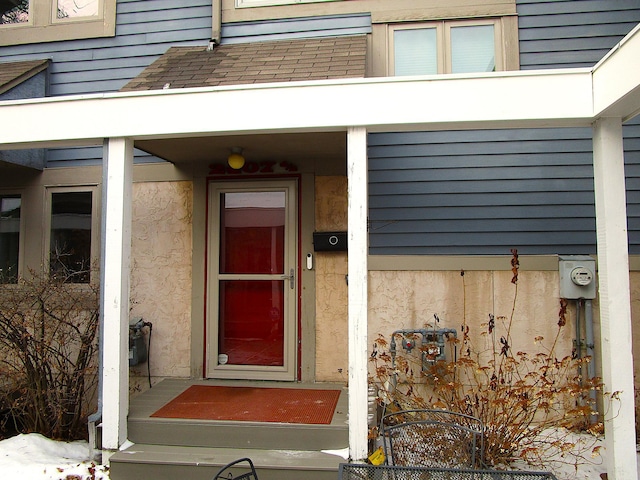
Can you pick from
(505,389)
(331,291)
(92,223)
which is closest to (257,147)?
(331,291)

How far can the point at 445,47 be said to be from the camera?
4.84 m

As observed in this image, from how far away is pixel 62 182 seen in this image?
5188 millimetres

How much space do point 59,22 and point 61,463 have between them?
4.60 m

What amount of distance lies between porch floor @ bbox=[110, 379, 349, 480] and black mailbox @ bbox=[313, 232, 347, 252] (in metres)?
1.55

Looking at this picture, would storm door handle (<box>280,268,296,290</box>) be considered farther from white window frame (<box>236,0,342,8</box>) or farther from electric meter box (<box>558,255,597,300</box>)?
white window frame (<box>236,0,342,8</box>)

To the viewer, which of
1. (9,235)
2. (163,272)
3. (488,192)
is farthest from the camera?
(9,235)

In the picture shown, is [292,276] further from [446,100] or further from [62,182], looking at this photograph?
[62,182]

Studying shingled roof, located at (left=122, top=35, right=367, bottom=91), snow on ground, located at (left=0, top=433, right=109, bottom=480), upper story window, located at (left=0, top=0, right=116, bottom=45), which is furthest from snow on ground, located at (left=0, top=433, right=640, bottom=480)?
upper story window, located at (left=0, top=0, right=116, bottom=45)

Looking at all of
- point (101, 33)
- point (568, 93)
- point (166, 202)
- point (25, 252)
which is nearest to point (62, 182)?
point (25, 252)

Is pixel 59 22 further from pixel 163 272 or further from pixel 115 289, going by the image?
pixel 115 289

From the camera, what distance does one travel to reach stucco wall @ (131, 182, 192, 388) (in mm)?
4859

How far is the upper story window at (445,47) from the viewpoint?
4809 millimetres

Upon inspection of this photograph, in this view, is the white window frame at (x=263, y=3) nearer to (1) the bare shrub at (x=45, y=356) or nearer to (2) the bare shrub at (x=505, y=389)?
(1) the bare shrub at (x=45, y=356)

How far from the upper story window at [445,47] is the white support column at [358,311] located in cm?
214
